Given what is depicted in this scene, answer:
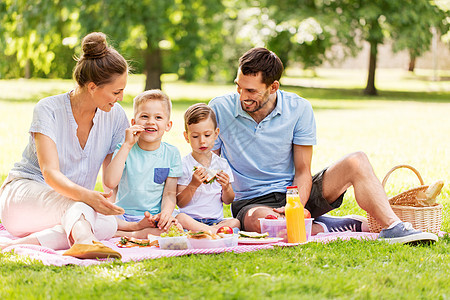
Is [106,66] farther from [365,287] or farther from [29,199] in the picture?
[365,287]

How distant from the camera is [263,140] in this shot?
446cm

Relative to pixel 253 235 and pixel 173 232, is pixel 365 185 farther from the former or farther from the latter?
pixel 173 232

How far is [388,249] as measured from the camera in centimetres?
381

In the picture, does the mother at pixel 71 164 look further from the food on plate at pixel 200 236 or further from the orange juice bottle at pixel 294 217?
the orange juice bottle at pixel 294 217

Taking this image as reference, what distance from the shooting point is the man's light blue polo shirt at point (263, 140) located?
446 centimetres

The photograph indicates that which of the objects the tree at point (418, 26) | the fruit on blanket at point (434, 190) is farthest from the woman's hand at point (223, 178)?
the tree at point (418, 26)

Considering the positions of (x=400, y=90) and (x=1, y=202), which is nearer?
(x=1, y=202)

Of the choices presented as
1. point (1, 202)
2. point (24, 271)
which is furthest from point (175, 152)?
point (24, 271)

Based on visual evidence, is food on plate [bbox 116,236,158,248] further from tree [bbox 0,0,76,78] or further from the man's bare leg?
tree [bbox 0,0,76,78]

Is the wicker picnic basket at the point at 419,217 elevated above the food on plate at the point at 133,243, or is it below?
above

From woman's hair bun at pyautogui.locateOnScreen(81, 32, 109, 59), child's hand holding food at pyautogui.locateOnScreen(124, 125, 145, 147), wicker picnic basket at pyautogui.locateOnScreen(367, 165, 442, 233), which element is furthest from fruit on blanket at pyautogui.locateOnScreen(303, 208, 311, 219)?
woman's hair bun at pyautogui.locateOnScreen(81, 32, 109, 59)

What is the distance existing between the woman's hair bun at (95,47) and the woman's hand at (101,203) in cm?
82

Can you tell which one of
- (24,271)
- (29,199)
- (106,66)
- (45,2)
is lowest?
(24,271)

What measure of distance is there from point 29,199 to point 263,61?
1687 millimetres
